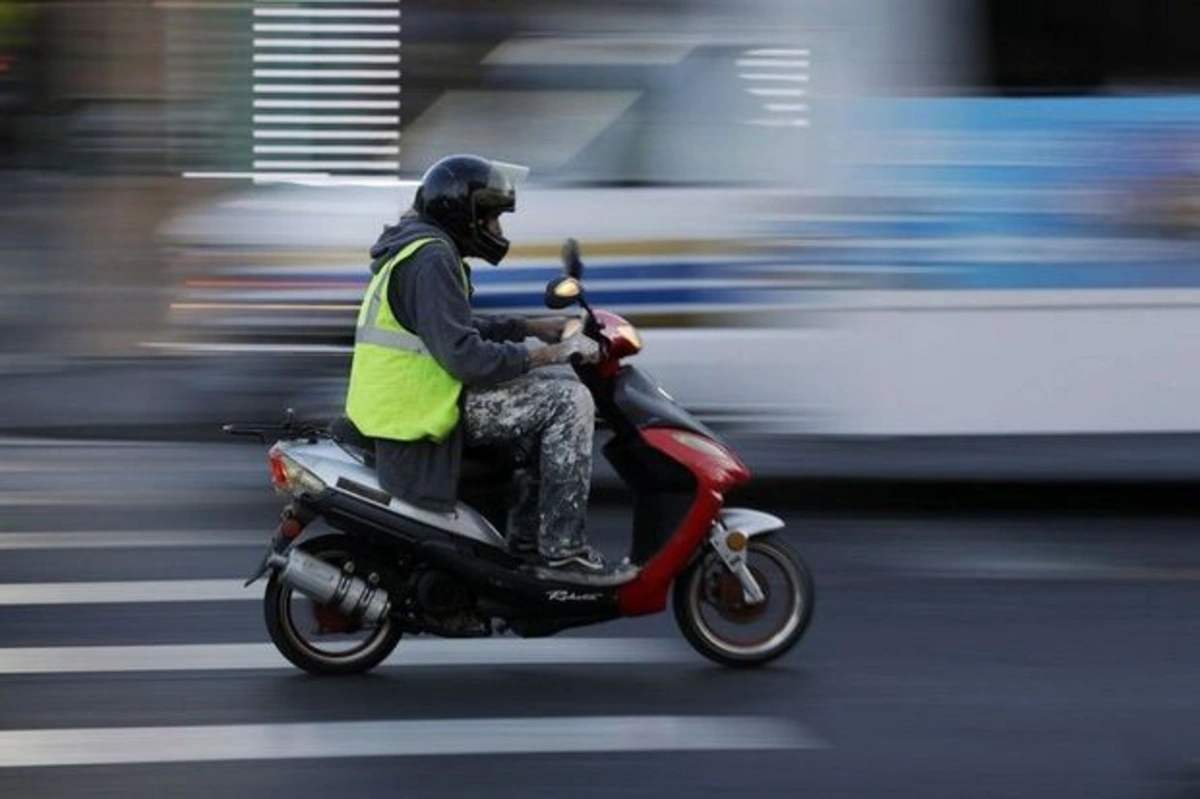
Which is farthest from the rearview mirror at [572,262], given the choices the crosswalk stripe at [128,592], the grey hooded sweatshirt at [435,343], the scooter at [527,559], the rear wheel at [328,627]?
the crosswalk stripe at [128,592]

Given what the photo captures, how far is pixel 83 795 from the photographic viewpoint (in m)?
6.51

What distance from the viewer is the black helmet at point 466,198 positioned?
780 centimetres

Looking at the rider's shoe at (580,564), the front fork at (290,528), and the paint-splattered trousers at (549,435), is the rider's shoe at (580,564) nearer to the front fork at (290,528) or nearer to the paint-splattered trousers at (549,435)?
the paint-splattered trousers at (549,435)

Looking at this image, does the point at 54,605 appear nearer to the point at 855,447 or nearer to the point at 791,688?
the point at 791,688

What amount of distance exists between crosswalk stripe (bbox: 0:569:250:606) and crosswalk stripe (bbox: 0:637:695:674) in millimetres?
834

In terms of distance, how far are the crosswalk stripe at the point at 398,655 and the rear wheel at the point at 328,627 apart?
0.59ft

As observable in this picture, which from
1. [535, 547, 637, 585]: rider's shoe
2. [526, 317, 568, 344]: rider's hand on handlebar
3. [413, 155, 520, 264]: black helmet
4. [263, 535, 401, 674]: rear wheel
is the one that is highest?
[413, 155, 520, 264]: black helmet

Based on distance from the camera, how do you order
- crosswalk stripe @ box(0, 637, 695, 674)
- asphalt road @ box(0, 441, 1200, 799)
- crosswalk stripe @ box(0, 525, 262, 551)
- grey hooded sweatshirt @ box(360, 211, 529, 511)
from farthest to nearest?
crosswalk stripe @ box(0, 525, 262, 551) < crosswalk stripe @ box(0, 637, 695, 674) < grey hooded sweatshirt @ box(360, 211, 529, 511) < asphalt road @ box(0, 441, 1200, 799)

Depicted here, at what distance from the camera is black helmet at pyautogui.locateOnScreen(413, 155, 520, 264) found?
7.80 metres

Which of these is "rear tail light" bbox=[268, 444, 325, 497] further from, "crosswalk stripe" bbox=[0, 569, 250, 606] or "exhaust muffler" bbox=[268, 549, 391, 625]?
"crosswalk stripe" bbox=[0, 569, 250, 606]

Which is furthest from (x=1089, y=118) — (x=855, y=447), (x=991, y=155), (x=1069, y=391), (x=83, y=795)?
(x=83, y=795)

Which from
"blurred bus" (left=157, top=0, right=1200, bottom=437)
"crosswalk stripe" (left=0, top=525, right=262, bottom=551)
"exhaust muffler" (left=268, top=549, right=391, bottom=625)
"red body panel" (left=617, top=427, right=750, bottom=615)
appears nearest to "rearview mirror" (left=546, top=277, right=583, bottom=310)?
"red body panel" (left=617, top=427, right=750, bottom=615)

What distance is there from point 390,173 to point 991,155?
2604mm

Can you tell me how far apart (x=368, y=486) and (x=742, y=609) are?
3.98 feet
